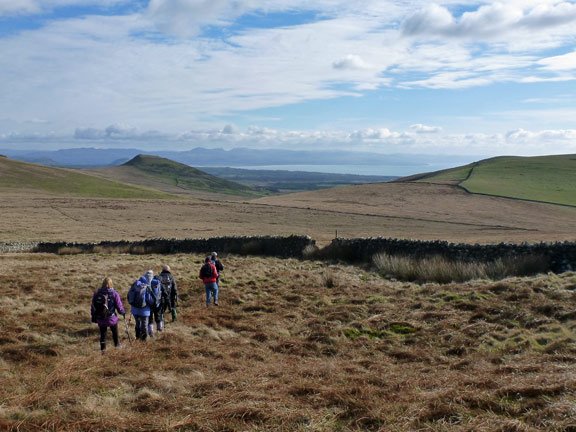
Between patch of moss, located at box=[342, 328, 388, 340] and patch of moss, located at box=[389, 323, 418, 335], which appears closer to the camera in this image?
patch of moss, located at box=[342, 328, 388, 340]

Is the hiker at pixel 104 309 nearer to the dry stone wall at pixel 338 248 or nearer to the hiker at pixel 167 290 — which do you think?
the hiker at pixel 167 290

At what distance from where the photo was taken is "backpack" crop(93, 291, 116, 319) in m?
9.33

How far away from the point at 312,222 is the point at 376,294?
32.5 metres

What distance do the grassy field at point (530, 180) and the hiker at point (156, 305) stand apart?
214ft

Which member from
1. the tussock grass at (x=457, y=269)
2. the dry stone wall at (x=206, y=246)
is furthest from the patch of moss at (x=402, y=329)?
the dry stone wall at (x=206, y=246)

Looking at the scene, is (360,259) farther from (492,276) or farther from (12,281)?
(12,281)

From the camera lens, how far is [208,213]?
179 ft

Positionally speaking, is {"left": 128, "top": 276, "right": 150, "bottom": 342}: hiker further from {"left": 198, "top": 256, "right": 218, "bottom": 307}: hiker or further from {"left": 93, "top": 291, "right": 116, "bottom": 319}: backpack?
{"left": 198, "top": 256, "right": 218, "bottom": 307}: hiker

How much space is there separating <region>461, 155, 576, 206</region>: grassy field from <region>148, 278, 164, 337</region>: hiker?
65278mm

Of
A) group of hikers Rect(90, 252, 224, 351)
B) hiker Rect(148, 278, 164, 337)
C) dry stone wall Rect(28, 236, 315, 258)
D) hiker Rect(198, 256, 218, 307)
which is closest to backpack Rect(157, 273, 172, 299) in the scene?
group of hikers Rect(90, 252, 224, 351)

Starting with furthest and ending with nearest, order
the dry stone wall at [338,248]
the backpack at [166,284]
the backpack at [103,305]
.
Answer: the dry stone wall at [338,248] → the backpack at [166,284] → the backpack at [103,305]

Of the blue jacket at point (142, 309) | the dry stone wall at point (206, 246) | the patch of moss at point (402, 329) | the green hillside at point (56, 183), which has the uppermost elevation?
the green hillside at point (56, 183)

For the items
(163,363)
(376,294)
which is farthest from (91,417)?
(376,294)

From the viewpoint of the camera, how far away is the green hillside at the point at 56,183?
85625 mm
